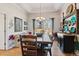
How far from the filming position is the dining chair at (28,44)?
2714 mm

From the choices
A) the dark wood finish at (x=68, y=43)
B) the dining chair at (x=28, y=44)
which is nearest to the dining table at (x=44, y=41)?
the dining chair at (x=28, y=44)

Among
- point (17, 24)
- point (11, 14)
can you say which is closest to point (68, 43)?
point (17, 24)

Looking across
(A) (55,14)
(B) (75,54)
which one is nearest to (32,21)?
(A) (55,14)

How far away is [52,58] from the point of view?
7.84 ft

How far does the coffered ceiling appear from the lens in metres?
2.40

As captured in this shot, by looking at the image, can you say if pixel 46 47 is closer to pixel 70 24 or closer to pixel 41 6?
pixel 70 24

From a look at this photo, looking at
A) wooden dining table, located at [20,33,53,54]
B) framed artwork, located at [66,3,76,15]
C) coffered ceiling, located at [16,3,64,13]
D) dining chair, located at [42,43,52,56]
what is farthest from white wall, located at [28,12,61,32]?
dining chair, located at [42,43,52,56]

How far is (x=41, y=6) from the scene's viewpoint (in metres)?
2.47

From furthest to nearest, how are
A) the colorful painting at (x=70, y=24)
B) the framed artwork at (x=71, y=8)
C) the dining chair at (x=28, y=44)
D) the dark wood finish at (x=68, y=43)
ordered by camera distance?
the dining chair at (x=28, y=44) → the dark wood finish at (x=68, y=43) → the colorful painting at (x=70, y=24) → the framed artwork at (x=71, y=8)

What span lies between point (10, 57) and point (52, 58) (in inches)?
31.3

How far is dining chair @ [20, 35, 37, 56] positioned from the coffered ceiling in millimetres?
576

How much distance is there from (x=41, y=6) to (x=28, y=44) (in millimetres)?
880

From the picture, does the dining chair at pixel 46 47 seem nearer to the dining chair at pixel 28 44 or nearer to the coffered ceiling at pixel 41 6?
the dining chair at pixel 28 44

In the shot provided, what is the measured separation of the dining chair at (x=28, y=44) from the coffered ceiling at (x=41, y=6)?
1.89ft
